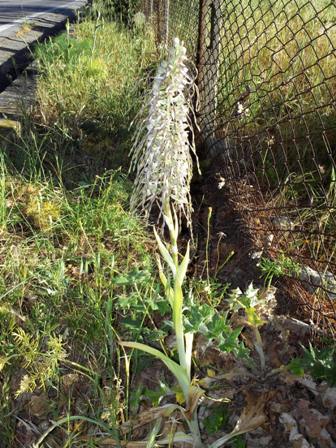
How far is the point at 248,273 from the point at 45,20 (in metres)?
9.29

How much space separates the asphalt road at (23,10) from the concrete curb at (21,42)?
0.22 metres

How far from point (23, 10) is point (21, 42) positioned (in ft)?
16.6

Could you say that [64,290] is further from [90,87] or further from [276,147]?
[90,87]

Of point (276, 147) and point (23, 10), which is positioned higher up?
point (23, 10)

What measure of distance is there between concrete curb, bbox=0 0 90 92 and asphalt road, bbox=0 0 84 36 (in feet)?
0.72

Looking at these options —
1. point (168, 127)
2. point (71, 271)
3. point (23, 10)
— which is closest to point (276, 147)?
point (71, 271)

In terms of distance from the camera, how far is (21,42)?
7.33 meters

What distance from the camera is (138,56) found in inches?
186

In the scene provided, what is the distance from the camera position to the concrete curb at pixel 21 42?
5688mm

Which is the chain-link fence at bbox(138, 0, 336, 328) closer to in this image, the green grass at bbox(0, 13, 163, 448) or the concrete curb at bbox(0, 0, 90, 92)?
the green grass at bbox(0, 13, 163, 448)

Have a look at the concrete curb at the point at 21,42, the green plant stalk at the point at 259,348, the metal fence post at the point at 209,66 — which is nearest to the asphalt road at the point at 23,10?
the concrete curb at the point at 21,42

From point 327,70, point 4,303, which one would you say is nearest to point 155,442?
point 4,303

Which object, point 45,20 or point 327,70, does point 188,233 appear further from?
point 45,20

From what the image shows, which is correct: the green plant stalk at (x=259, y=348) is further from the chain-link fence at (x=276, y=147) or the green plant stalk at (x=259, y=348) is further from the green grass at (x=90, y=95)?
the green grass at (x=90, y=95)
